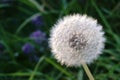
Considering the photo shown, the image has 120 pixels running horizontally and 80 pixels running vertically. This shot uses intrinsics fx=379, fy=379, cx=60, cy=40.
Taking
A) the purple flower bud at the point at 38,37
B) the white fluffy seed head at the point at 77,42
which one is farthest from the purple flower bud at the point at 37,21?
the white fluffy seed head at the point at 77,42

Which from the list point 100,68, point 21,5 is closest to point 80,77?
point 100,68

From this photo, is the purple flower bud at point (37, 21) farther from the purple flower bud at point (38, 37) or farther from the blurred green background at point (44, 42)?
the purple flower bud at point (38, 37)

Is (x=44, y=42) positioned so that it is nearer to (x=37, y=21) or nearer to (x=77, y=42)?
(x=37, y=21)

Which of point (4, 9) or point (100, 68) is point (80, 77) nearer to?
point (100, 68)

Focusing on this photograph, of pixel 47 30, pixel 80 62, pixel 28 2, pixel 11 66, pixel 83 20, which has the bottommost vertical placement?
pixel 80 62

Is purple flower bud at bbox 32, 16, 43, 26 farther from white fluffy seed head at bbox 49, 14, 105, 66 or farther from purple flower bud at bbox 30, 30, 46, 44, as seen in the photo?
white fluffy seed head at bbox 49, 14, 105, 66

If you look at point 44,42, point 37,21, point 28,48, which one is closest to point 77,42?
point 28,48
